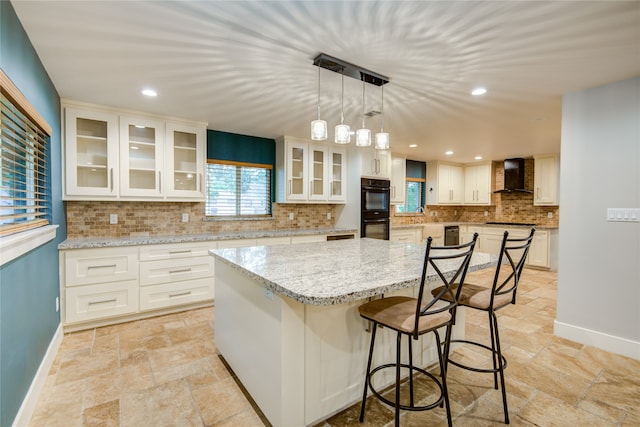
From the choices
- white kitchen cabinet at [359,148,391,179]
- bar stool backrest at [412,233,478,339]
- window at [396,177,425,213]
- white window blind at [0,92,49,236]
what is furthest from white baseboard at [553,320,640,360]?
white window blind at [0,92,49,236]

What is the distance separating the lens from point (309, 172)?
4.66 m

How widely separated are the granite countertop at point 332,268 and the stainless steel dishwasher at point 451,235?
13.9 ft

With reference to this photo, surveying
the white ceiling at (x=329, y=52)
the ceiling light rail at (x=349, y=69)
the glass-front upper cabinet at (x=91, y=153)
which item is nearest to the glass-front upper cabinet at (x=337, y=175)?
the white ceiling at (x=329, y=52)

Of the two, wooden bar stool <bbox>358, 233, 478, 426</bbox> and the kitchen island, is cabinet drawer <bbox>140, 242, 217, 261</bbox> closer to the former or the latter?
the kitchen island

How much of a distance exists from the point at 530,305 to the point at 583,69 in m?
2.75

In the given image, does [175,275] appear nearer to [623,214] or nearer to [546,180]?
[623,214]

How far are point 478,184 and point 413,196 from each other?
148 centimetres

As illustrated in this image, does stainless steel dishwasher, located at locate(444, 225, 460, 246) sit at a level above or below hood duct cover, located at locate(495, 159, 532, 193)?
below

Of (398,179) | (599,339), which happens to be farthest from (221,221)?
(599,339)

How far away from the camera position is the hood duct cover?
6137 millimetres

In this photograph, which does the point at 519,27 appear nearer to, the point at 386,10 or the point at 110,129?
the point at 386,10

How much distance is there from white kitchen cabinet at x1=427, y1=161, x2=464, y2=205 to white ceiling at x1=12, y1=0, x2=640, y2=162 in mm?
3279

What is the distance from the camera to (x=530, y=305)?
149 inches

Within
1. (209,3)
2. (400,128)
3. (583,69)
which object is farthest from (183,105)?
(583,69)
